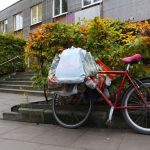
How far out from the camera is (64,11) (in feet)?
69.9

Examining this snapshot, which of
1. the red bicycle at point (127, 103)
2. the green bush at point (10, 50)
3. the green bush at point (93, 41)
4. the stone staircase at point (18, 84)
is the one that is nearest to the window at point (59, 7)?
the green bush at point (10, 50)

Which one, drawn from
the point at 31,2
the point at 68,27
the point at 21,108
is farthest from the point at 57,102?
the point at 31,2

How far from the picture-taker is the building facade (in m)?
15.1

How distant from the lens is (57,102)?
6.22 metres

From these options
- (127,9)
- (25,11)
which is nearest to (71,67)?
(127,9)

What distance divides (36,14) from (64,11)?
4870mm

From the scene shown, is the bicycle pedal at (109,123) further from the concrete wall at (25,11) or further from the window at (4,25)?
the window at (4,25)

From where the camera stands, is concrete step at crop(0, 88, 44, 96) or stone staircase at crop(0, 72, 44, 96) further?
stone staircase at crop(0, 72, 44, 96)

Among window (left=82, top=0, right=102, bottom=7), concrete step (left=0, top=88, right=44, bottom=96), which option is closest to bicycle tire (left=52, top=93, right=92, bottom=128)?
concrete step (left=0, top=88, right=44, bottom=96)

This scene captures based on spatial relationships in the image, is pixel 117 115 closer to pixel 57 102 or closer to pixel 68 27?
pixel 57 102

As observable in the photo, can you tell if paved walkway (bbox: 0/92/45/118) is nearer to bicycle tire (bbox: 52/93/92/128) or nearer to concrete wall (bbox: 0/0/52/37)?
bicycle tire (bbox: 52/93/92/128)

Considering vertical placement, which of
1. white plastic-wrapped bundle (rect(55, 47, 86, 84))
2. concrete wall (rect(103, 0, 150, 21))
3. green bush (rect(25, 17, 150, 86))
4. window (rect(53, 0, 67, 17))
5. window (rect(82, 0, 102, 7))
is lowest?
white plastic-wrapped bundle (rect(55, 47, 86, 84))

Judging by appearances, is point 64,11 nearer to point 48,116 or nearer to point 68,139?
point 48,116

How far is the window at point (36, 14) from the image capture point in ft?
81.5
